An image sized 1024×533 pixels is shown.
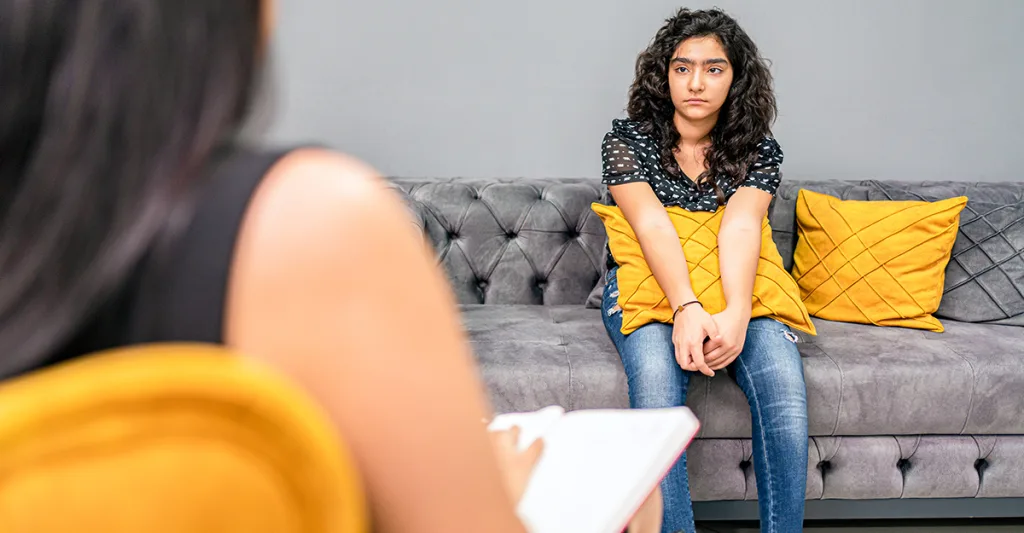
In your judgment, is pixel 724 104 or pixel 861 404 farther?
pixel 724 104

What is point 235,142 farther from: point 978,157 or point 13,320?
point 978,157

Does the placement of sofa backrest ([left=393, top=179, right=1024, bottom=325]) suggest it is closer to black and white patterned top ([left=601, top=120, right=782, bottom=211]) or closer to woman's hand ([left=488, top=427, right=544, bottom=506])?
black and white patterned top ([left=601, top=120, right=782, bottom=211])

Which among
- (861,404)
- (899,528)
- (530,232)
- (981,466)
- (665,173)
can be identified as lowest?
(899,528)

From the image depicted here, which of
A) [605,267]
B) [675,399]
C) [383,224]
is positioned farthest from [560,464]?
[605,267]

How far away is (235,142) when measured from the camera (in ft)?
1.13

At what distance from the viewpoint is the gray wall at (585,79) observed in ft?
8.25

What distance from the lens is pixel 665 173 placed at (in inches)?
72.3

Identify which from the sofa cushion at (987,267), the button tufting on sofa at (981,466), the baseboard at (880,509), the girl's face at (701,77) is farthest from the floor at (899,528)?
the girl's face at (701,77)

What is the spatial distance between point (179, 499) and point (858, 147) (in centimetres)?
288

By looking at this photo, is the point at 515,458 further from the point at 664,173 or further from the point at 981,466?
the point at 981,466

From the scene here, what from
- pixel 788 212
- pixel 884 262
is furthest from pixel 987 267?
pixel 788 212

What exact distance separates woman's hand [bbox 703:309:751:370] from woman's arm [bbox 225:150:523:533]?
4.20 ft

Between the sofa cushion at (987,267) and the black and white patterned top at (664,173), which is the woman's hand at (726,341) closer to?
the black and white patterned top at (664,173)

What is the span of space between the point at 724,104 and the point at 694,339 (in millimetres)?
737
